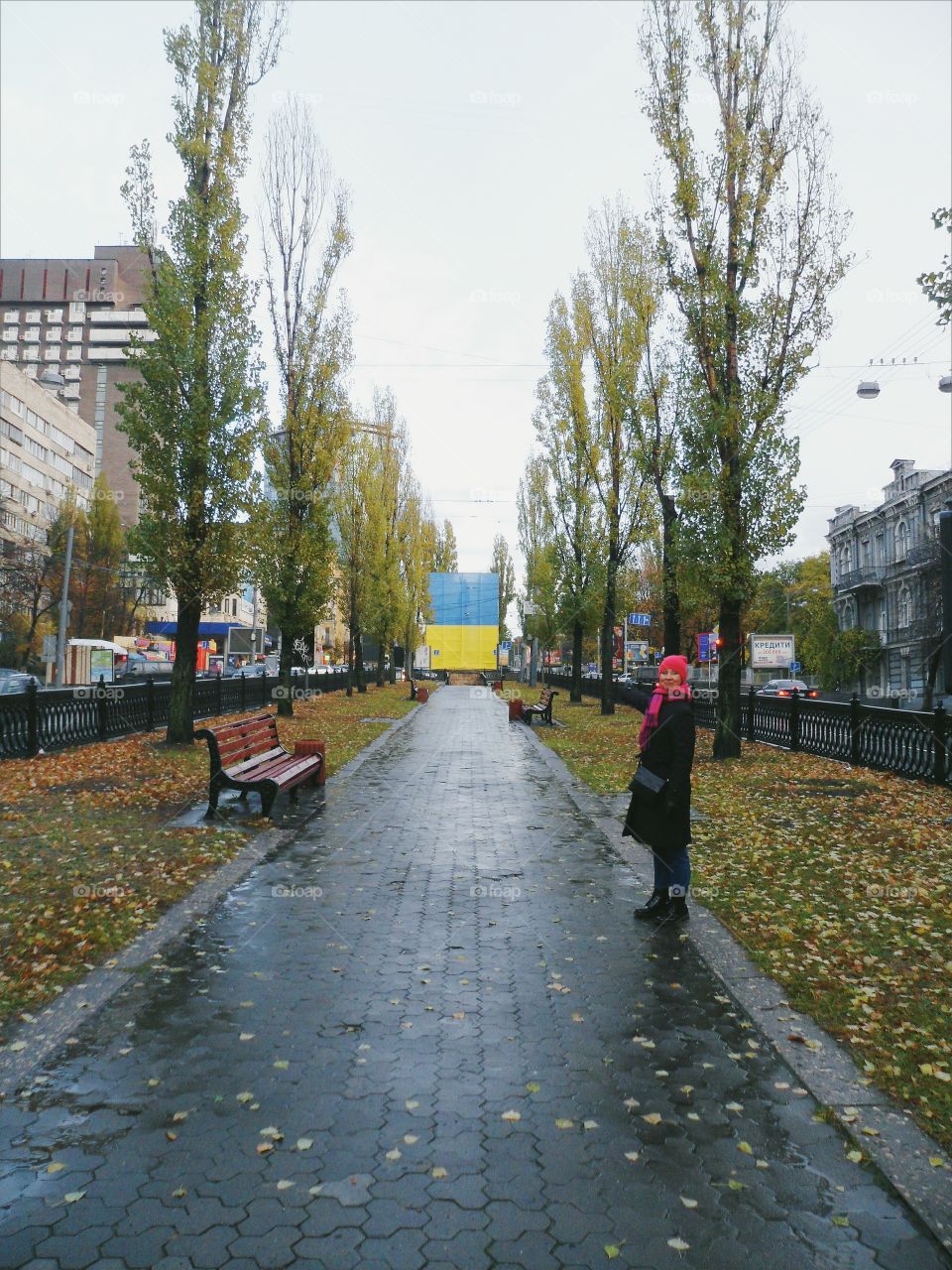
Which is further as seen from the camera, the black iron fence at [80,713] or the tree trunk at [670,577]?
the tree trunk at [670,577]

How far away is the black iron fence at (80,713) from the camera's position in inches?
568

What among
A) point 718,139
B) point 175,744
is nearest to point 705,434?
point 718,139

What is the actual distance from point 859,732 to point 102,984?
13160 millimetres

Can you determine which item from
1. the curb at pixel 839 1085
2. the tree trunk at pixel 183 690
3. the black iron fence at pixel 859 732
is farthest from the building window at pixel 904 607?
the curb at pixel 839 1085

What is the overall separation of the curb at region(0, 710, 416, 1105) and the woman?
10.3 ft

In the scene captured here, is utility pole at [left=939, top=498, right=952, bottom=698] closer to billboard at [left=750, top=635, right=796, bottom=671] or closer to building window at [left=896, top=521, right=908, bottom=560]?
billboard at [left=750, top=635, right=796, bottom=671]

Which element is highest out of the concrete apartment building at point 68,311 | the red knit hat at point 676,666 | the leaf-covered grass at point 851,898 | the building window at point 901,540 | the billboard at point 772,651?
the concrete apartment building at point 68,311

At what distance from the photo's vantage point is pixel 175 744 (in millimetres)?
15797

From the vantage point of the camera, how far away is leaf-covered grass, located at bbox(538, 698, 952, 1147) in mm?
4477

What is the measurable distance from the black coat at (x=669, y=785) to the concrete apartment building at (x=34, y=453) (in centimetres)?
5895

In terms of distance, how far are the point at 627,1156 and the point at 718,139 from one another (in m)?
17.2

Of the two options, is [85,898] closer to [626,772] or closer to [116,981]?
[116,981]

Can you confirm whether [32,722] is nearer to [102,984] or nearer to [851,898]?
[102,984]

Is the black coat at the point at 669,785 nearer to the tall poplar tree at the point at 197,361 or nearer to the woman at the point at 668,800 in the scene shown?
the woman at the point at 668,800
